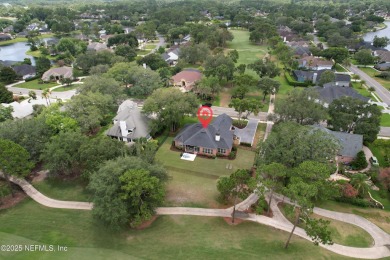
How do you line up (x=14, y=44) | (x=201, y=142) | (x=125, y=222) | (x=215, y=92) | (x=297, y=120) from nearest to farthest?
(x=125, y=222) → (x=201, y=142) → (x=297, y=120) → (x=215, y=92) → (x=14, y=44)

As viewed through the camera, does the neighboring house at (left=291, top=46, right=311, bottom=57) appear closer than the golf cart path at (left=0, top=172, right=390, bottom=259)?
No

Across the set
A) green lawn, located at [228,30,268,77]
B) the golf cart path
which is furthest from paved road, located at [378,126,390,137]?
green lawn, located at [228,30,268,77]

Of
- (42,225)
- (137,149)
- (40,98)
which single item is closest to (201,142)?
(137,149)

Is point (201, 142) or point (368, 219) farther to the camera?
point (201, 142)

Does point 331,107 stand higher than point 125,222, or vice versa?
point 331,107

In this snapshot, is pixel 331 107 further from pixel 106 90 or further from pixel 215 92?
pixel 106 90

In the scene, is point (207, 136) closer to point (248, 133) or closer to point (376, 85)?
point (248, 133)

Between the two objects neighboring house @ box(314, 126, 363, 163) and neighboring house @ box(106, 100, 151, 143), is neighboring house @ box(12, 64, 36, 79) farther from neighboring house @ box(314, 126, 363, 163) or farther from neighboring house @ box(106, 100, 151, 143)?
neighboring house @ box(314, 126, 363, 163)

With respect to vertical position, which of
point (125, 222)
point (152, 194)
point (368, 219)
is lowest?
point (368, 219)
